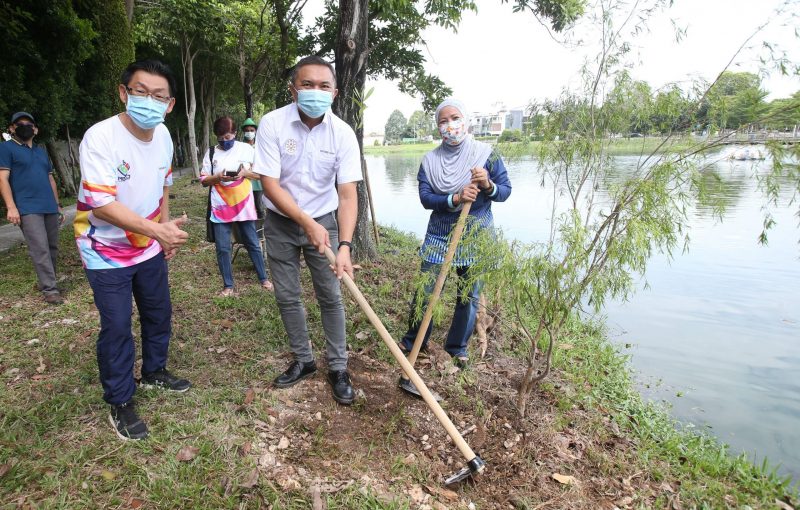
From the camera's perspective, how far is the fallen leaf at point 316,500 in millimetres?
2064

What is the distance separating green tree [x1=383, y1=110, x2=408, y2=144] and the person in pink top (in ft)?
226

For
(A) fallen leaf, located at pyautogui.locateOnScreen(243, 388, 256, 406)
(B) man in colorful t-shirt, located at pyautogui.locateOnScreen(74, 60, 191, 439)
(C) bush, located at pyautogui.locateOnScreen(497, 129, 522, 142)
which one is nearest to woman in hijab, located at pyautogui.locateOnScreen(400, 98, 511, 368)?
(C) bush, located at pyautogui.locateOnScreen(497, 129, 522, 142)

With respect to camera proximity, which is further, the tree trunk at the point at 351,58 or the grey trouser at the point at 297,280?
the tree trunk at the point at 351,58

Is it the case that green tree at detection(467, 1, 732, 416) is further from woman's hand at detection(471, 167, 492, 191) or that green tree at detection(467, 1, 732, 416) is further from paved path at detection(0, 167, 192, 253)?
paved path at detection(0, 167, 192, 253)

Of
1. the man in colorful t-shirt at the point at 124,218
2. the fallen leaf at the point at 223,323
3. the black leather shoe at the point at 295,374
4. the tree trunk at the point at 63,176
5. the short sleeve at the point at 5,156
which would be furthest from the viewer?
the tree trunk at the point at 63,176

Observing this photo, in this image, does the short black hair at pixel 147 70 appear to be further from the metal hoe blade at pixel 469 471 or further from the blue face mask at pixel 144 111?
the metal hoe blade at pixel 469 471

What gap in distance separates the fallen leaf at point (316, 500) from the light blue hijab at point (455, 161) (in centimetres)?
198

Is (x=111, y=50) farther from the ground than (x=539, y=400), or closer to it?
farther from the ground

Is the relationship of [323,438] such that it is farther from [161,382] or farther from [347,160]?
[347,160]

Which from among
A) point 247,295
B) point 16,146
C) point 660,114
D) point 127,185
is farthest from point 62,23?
point 660,114

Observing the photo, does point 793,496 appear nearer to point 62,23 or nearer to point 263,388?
point 263,388

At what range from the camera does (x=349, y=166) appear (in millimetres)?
2713

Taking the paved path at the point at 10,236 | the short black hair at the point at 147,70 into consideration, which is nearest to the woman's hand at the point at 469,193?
the short black hair at the point at 147,70

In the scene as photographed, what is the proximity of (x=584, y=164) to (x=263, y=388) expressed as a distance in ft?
8.91
